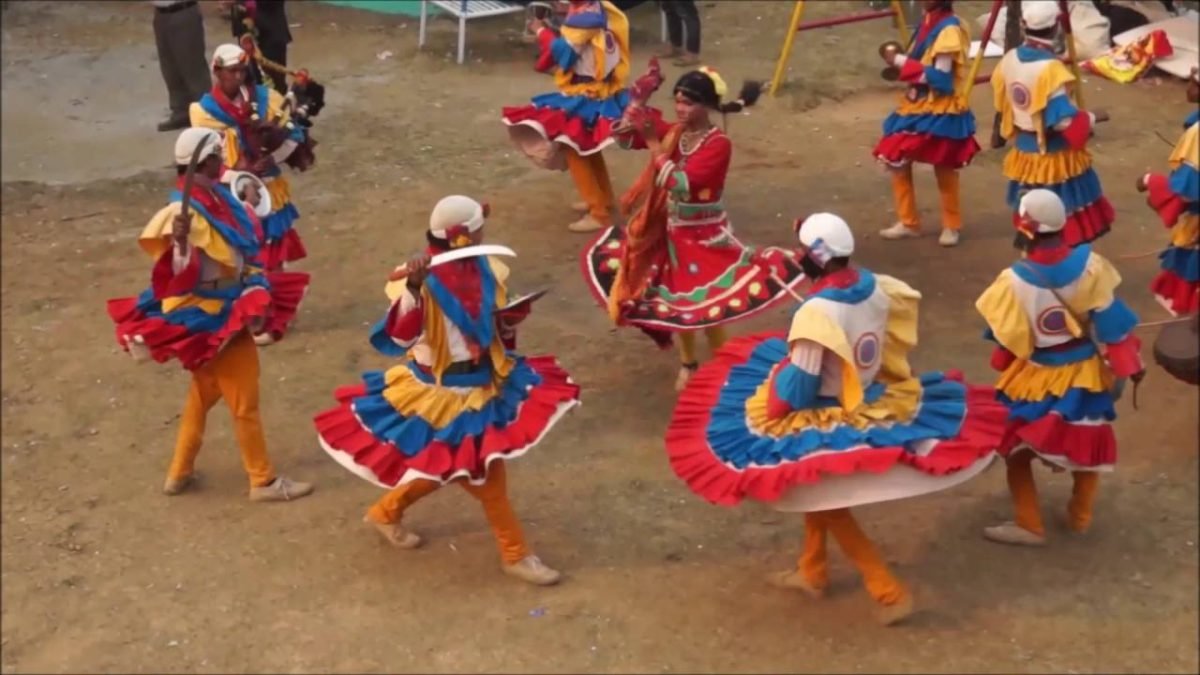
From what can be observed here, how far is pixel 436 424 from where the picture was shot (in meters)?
5.39

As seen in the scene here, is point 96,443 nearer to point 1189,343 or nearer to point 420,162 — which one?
point 420,162

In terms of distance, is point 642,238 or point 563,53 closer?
point 642,238

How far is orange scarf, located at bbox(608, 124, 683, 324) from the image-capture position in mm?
6438

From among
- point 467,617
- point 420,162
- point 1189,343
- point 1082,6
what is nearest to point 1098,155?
point 1082,6

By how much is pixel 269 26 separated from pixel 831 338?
16.4ft

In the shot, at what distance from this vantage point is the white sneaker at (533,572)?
18.8 feet

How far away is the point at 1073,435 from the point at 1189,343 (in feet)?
2.62

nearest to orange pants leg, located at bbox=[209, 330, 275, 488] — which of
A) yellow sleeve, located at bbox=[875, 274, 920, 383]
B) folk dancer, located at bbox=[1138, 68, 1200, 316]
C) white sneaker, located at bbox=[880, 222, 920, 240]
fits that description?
yellow sleeve, located at bbox=[875, 274, 920, 383]

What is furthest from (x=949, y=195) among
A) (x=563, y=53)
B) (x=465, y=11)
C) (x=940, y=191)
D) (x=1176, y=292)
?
(x=465, y=11)

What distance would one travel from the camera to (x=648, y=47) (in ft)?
40.5

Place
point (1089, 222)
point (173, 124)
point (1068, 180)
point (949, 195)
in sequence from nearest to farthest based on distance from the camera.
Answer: point (1068, 180)
point (1089, 222)
point (173, 124)
point (949, 195)

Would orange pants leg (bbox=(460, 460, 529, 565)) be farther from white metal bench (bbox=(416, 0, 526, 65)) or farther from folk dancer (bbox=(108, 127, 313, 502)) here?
white metal bench (bbox=(416, 0, 526, 65))

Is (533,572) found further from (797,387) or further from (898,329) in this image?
(898,329)

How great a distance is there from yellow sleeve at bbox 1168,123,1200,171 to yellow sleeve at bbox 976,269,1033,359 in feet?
4.40
